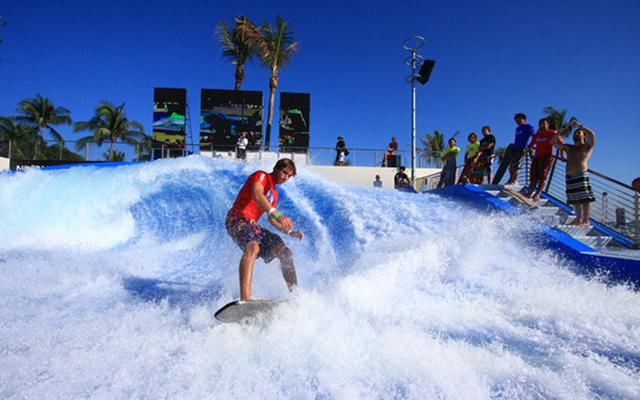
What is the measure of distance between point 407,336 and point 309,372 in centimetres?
89

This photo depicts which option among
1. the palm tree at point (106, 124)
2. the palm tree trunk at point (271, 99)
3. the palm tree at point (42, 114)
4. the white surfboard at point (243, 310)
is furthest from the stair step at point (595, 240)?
the palm tree at point (42, 114)

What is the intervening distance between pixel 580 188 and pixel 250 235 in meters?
5.24

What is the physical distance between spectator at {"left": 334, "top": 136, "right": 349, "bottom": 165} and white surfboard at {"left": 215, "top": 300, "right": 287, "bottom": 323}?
15.0m

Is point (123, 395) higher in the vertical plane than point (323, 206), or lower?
lower

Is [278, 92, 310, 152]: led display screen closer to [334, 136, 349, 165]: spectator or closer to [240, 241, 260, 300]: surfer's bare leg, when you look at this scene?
[334, 136, 349, 165]: spectator

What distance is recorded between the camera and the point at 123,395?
6.40 ft

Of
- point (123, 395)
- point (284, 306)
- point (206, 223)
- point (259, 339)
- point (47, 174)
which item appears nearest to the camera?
point (123, 395)

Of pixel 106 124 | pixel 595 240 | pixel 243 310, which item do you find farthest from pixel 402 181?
pixel 106 124

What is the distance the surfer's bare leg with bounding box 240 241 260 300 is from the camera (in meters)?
2.70

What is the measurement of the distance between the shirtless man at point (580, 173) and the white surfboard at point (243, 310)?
5229 millimetres

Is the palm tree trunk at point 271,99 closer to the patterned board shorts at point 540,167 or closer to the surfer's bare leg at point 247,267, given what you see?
the patterned board shorts at point 540,167

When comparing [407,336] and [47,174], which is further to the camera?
[47,174]

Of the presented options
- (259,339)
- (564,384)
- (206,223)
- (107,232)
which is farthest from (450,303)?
(107,232)

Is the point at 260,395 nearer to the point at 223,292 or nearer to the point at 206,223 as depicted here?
the point at 223,292
